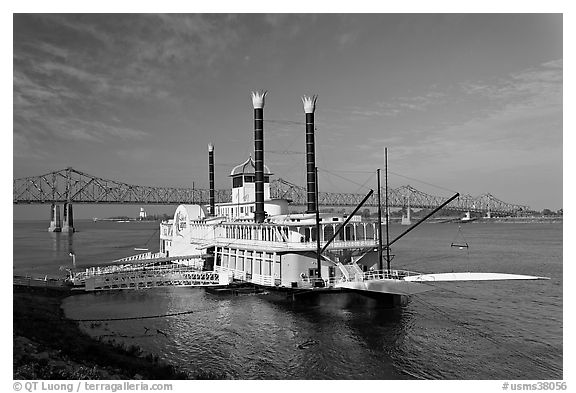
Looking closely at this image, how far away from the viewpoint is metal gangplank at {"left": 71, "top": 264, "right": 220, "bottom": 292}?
25969 mm

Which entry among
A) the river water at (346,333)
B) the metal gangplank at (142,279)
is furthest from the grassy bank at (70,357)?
the metal gangplank at (142,279)

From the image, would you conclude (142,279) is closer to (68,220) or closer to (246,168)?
(246,168)

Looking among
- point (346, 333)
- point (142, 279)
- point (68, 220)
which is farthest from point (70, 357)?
point (68, 220)

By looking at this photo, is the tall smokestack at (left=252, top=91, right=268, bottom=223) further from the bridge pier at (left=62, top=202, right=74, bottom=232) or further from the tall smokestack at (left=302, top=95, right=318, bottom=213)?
the bridge pier at (left=62, top=202, right=74, bottom=232)

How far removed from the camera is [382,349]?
55.2 ft

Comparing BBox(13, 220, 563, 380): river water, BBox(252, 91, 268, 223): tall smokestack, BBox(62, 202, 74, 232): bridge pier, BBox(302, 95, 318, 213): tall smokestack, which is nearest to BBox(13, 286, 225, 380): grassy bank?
BBox(13, 220, 563, 380): river water

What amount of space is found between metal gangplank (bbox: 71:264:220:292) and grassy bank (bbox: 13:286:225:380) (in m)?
7.31

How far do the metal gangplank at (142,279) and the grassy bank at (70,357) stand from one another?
731 centimetres

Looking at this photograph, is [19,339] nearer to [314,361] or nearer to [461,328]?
[314,361]

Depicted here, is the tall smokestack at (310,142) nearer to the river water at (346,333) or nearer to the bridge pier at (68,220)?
the river water at (346,333)

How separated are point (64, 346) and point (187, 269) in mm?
17810

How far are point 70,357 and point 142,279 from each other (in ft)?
46.3

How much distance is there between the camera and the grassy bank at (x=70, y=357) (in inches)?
472
